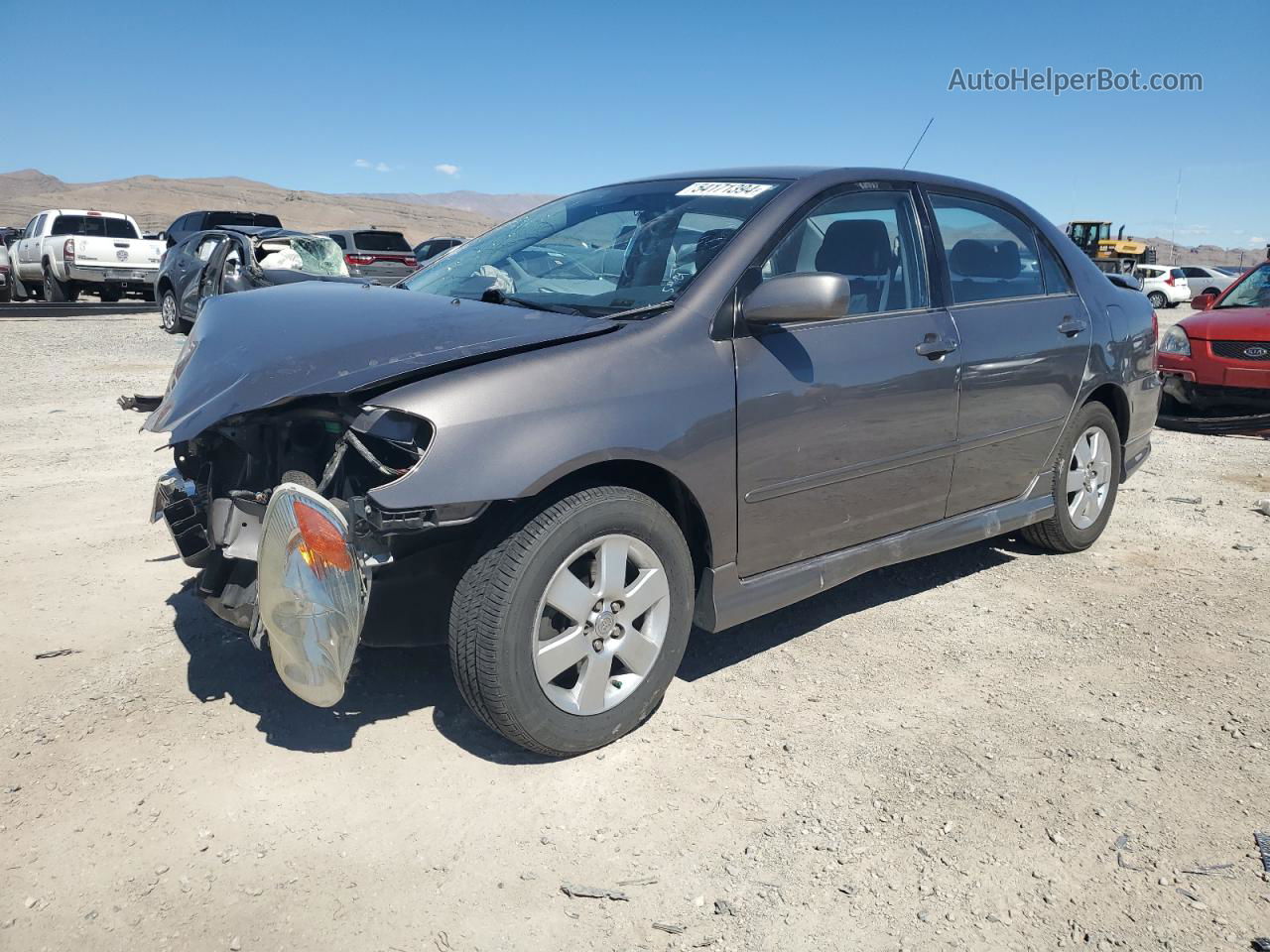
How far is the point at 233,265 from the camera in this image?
11477mm

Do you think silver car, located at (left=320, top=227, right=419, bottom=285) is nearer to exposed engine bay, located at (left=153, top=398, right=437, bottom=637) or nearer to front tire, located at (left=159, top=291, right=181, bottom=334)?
front tire, located at (left=159, top=291, right=181, bottom=334)

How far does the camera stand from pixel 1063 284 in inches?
183

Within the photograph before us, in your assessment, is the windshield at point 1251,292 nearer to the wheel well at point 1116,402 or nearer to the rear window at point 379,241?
the wheel well at point 1116,402

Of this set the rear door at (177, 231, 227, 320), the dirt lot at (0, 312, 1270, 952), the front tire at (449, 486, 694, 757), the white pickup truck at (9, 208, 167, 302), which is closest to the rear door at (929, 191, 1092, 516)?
the dirt lot at (0, 312, 1270, 952)

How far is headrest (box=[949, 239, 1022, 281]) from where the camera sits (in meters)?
4.09

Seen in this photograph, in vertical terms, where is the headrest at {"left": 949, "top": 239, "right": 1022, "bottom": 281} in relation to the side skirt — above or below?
above

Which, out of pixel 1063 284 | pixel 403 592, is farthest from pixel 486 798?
pixel 1063 284

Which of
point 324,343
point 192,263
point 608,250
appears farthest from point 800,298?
point 192,263

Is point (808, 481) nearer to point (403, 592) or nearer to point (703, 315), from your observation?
point (703, 315)

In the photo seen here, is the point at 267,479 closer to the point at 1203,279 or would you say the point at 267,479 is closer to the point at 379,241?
the point at 379,241

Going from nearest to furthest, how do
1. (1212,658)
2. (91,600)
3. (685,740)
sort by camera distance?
(685,740) < (1212,658) < (91,600)

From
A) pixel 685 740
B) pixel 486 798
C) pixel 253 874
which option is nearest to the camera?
pixel 253 874

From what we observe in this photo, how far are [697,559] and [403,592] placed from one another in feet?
3.18

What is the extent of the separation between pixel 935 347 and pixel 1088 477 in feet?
5.49
